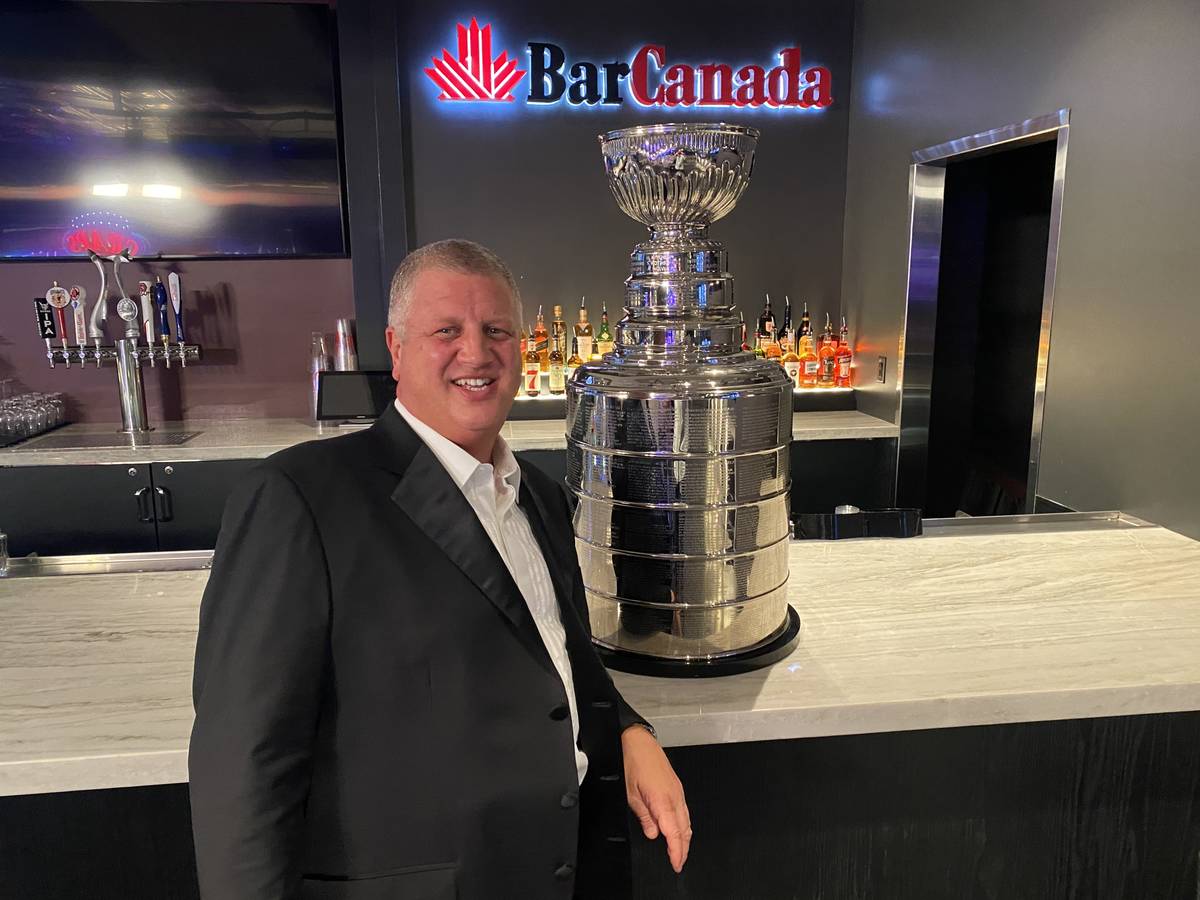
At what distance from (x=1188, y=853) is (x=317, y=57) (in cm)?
425

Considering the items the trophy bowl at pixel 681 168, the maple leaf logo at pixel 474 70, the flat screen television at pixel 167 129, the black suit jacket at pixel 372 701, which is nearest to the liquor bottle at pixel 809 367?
the maple leaf logo at pixel 474 70

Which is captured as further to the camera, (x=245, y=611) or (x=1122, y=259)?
(x=1122, y=259)

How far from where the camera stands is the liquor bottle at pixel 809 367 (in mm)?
4246

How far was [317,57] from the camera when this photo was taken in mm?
3975

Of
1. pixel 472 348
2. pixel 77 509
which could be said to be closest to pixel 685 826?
pixel 472 348

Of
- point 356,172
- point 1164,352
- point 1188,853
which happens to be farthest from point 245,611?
point 356,172

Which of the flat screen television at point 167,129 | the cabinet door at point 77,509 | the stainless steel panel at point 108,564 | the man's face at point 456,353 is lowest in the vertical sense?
the cabinet door at point 77,509

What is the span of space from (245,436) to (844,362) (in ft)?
9.34

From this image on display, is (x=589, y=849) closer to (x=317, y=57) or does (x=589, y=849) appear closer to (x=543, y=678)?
(x=543, y=678)

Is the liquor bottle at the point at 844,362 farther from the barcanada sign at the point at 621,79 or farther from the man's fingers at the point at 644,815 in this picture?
the man's fingers at the point at 644,815

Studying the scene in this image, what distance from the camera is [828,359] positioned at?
4266 mm

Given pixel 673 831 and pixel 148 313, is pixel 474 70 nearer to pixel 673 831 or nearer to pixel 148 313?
pixel 148 313

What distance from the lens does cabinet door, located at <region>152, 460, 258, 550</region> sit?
11.5ft

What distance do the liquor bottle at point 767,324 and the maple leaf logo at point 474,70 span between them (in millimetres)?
1615
